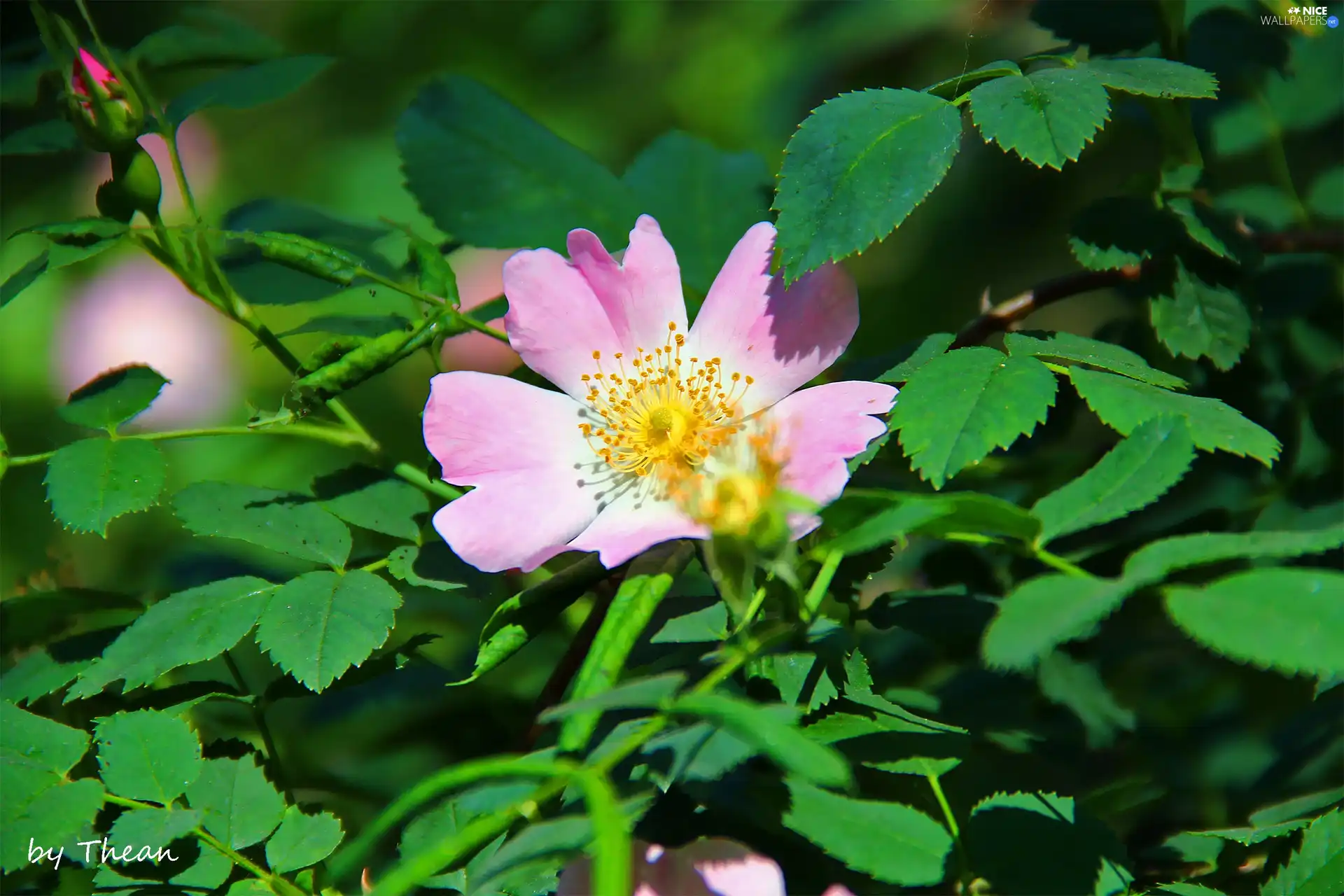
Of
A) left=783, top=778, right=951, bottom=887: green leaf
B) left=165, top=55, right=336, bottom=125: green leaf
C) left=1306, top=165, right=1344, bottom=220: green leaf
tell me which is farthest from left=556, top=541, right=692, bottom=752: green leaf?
left=1306, top=165, right=1344, bottom=220: green leaf

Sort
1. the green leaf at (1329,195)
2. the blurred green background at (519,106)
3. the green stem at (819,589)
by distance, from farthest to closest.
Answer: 1. the blurred green background at (519,106)
2. the green leaf at (1329,195)
3. the green stem at (819,589)

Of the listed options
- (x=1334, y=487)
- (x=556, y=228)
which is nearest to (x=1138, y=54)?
(x=1334, y=487)

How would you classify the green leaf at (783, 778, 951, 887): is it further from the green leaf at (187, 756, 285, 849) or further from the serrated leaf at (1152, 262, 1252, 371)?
the serrated leaf at (1152, 262, 1252, 371)

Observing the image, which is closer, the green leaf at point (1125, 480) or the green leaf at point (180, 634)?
the green leaf at point (1125, 480)

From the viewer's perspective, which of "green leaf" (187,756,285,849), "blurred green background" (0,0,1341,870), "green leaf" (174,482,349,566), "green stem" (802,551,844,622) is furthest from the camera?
"blurred green background" (0,0,1341,870)

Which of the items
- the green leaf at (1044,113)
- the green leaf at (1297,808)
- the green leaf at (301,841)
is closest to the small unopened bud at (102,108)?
the green leaf at (301,841)

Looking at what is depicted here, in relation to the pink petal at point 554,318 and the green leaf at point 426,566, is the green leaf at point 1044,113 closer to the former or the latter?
the pink petal at point 554,318
